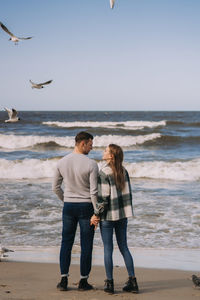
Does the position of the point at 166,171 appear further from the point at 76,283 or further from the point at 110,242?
the point at 110,242

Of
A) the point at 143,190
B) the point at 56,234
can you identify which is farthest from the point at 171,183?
the point at 56,234

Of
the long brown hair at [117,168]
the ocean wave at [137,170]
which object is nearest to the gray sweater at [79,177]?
the long brown hair at [117,168]

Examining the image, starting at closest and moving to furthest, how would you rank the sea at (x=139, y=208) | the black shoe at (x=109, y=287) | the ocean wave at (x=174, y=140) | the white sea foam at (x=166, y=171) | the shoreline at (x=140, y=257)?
1. the black shoe at (x=109, y=287)
2. the shoreline at (x=140, y=257)
3. the sea at (x=139, y=208)
4. the white sea foam at (x=166, y=171)
5. the ocean wave at (x=174, y=140)

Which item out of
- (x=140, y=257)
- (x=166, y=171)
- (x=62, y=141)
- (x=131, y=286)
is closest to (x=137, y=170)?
(x=166, y=171)

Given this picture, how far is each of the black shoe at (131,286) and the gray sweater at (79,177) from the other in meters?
0.79

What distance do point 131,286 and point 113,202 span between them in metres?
0.79

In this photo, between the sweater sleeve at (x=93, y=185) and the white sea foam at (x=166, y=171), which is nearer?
the sweater sleeve at (x=93, y=185)

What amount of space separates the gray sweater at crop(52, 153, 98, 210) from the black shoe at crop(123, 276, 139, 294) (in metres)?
0.79

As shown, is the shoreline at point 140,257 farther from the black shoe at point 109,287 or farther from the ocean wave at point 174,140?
the ocean wave at point 174,140

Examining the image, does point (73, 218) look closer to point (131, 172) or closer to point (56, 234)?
point (56, 234)

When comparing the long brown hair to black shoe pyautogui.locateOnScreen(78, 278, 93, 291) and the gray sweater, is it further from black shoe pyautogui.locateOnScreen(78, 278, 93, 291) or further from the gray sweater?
black shoe pyautogui.locateOnScreen(78, 278, 93, 291)

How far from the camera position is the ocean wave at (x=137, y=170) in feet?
45.3

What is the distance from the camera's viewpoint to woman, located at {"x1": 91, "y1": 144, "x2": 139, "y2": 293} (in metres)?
3.66

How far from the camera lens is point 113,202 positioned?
3668mm
